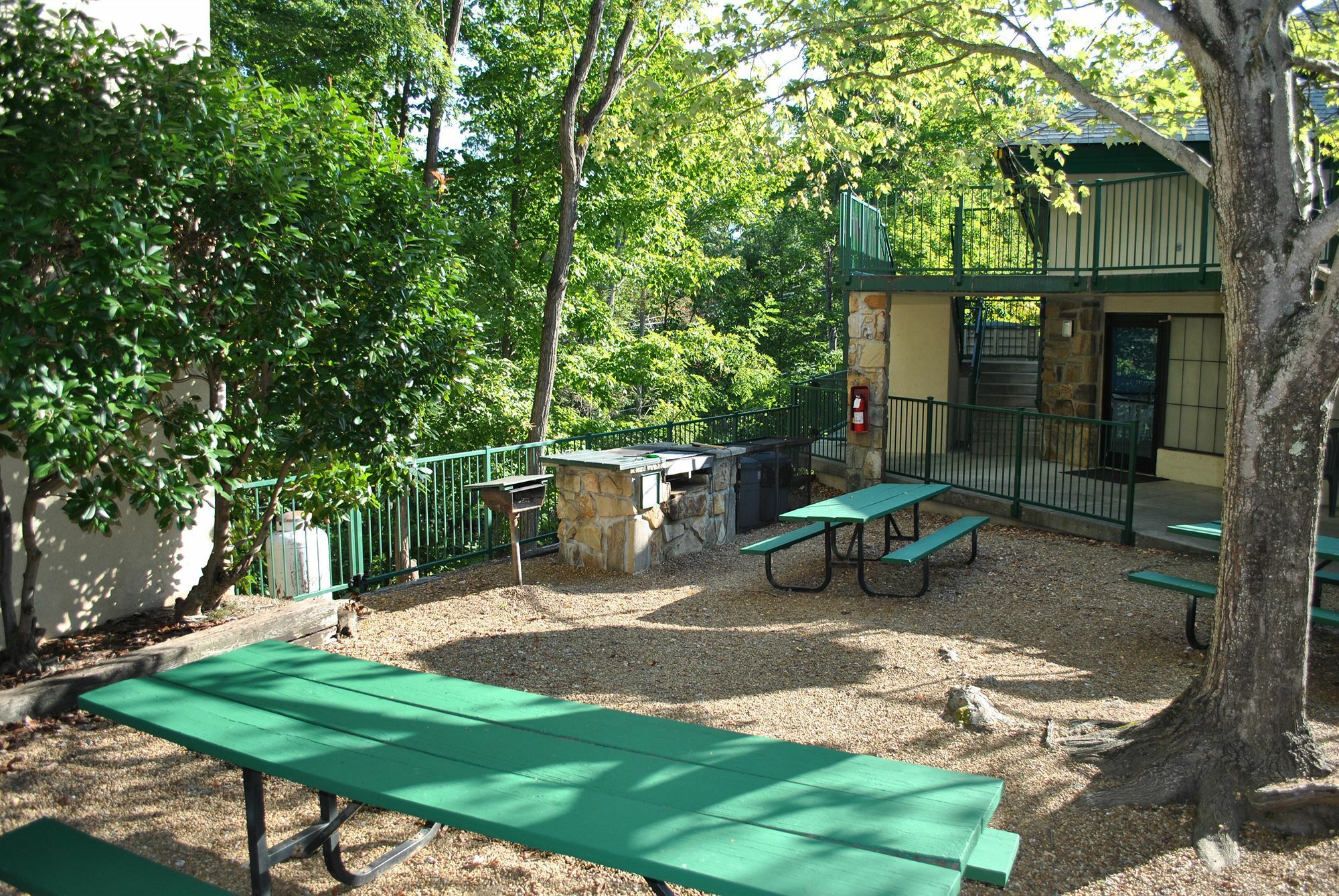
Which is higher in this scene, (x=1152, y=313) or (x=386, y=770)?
(x=1152, y=313)

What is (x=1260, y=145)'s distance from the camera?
13.8ft

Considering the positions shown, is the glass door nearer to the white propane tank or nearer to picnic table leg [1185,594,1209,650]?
picnic table leg [1185,594,1209,650]

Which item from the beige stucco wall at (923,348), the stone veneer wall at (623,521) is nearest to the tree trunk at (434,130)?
the beige stucco wall at (923,348)

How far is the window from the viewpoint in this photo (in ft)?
40.9

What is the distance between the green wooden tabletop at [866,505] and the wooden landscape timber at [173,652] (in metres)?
3.65

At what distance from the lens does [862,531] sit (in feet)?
27.2

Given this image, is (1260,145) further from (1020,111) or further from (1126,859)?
(1020,111)

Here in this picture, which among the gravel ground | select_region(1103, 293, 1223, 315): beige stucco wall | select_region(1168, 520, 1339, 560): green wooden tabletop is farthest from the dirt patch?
select_region(1103, 293, 1223, 315): beige stucco wall

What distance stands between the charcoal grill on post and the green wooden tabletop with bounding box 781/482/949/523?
7.07ft

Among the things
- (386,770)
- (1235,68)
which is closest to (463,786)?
(386,770)

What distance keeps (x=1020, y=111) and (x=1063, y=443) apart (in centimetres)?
497

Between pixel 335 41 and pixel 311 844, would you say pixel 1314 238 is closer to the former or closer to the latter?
pixel 311 844

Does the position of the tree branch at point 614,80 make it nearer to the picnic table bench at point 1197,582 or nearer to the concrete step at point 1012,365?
the concrete step at point 1012,365

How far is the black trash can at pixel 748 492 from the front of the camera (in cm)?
1123
